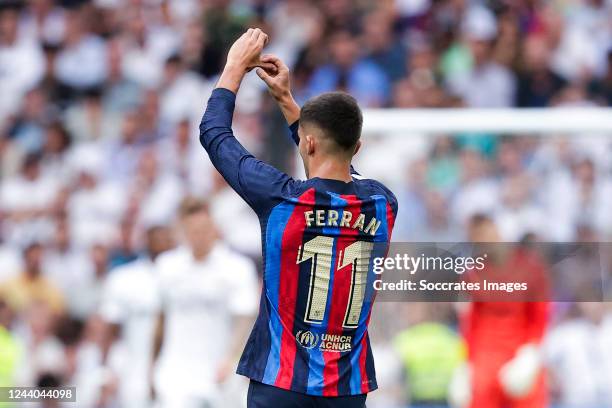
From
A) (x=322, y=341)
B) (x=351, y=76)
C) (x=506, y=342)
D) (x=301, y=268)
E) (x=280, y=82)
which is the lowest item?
(x=322, y=341)

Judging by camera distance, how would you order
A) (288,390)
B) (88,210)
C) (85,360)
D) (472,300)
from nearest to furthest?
1. (288,390)
2. (472,300)
3. (85,360)
4. (88,210)

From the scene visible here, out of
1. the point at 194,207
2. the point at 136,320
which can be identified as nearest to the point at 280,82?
the point at 194,207

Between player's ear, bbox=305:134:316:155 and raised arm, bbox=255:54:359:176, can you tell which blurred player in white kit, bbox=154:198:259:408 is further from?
player's ear, bbox=305:134:316:155

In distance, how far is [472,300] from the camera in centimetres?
687

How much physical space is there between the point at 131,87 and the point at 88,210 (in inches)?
66.2

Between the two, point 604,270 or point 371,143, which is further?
point 371,143

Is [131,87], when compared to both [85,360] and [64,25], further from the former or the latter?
[85,360]

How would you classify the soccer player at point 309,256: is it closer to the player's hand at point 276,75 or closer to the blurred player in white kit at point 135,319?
the player's hand at point 276,75

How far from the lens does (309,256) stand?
12.7 feet

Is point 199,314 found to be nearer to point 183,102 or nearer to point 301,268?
point 301,268

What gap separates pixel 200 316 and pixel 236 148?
Result: 375 centimetres

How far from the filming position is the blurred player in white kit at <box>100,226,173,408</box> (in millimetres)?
7773

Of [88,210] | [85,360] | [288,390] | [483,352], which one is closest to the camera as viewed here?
[288,390]

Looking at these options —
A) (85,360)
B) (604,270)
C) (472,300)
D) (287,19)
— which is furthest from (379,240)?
(287,19)
